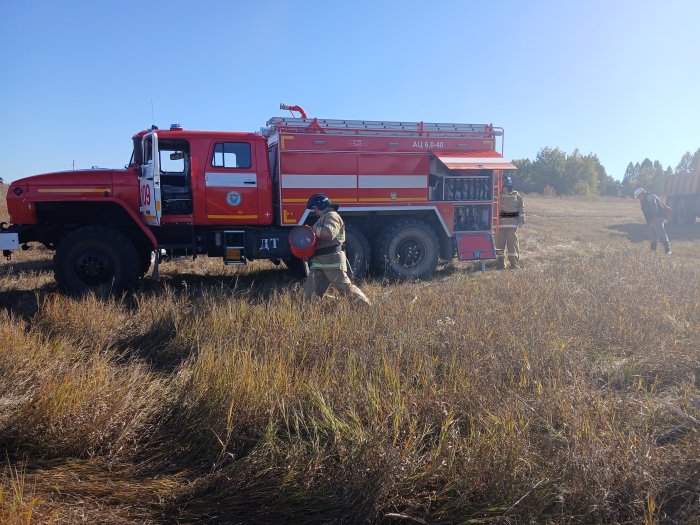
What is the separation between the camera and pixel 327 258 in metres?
6.43

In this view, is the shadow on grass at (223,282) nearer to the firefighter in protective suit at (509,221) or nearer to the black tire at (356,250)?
the black tire at (356,250)

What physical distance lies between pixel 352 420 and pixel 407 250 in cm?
625

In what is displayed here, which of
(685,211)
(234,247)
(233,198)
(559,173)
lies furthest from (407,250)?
(559,173)

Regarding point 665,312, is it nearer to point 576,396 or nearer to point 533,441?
point 576,396

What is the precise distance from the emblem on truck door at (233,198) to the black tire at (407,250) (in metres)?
2.52

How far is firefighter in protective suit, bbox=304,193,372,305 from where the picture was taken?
633cm

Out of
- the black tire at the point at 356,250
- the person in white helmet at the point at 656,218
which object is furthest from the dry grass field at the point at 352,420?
the person in white helmet at the point at 656,218

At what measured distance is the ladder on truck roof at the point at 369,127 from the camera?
26.9 feet

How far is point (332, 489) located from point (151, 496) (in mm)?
950

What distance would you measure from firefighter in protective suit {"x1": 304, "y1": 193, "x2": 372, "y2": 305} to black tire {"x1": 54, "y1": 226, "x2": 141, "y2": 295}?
9.11ft

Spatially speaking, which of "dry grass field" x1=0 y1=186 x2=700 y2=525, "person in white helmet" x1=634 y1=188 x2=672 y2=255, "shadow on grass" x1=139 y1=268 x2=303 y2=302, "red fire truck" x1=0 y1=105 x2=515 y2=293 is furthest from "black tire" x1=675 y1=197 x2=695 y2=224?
"dry grass field" x1=0 y1=186 x2=700 y2=525

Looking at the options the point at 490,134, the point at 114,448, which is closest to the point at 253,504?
the point at 114,448

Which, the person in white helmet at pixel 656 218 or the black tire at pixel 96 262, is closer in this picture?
the black tire at pixel 96 262

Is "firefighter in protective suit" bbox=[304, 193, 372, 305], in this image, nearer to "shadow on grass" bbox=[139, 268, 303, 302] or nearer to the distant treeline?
"shadow on grass" bbox=[139, 268, 303, 302]
